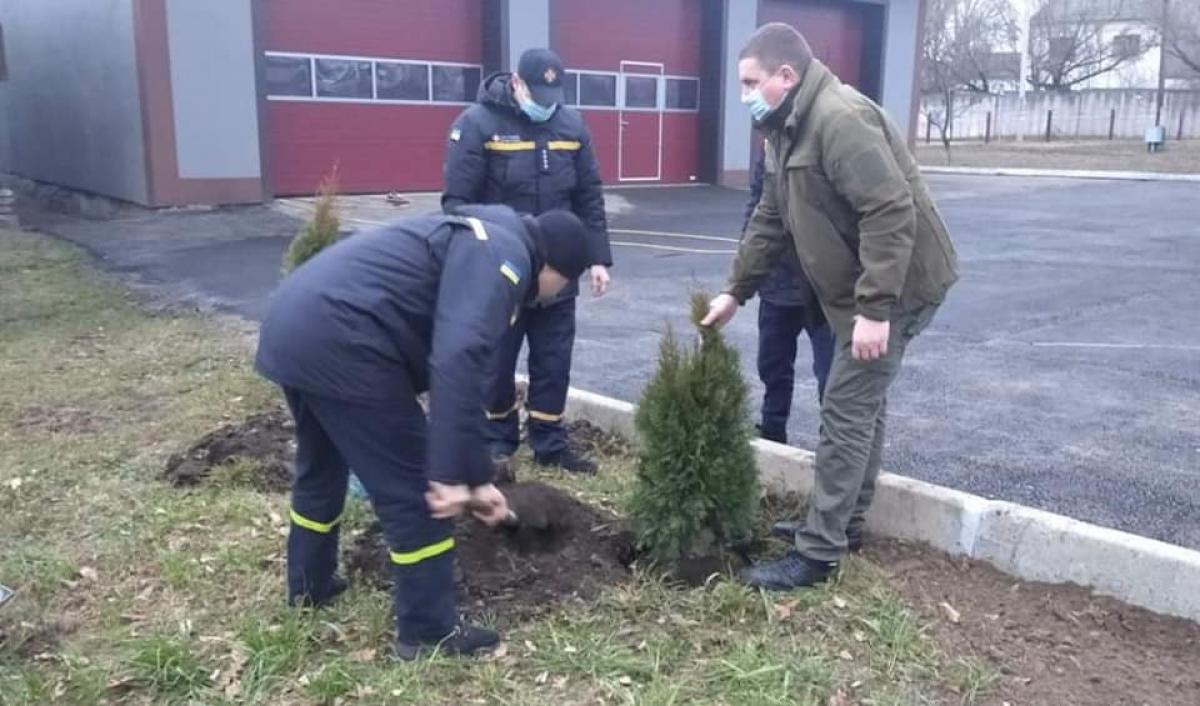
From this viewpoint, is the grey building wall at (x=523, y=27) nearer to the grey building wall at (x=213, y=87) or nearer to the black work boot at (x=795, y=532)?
the grey building wall at (x=213, y=87)

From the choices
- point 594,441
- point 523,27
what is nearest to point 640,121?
point 523,27

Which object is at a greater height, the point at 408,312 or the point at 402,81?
the point at 402,81

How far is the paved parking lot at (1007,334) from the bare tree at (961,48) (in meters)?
34.6

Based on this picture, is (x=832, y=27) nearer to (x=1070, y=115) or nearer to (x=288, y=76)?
(x=288, y=76)

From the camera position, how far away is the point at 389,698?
318cm

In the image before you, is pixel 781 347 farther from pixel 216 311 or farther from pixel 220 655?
pixel 216 311

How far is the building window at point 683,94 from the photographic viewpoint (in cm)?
2356

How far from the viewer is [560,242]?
10.5 ft

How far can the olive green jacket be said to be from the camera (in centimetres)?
352

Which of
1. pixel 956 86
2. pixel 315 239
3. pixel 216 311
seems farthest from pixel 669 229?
pixel 956 86

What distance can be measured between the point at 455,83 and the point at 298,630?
17.3m

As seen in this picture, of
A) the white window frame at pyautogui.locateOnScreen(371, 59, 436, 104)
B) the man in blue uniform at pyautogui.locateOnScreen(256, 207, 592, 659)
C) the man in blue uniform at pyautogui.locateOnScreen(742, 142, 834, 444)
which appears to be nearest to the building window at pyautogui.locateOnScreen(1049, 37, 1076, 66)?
the white window frame at pyautogui.locateOnScreen(371, 59, 436, 104)

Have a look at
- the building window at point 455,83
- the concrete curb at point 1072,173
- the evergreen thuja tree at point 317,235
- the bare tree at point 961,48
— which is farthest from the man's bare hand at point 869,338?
the bare tree at point 961,48

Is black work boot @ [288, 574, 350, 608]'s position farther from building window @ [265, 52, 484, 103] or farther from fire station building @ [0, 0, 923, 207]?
building window @ [265, 52, 484, 103]
